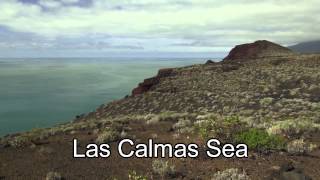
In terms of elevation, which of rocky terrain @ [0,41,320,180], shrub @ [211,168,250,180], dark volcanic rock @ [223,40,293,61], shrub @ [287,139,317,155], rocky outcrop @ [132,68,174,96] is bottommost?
rocky outcrop @ [132,68,174,96]

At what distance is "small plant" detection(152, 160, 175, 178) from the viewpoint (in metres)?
13.3

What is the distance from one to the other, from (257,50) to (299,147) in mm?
55861

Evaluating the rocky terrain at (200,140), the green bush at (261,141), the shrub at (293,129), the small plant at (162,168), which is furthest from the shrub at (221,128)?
the small plant at (162,168)

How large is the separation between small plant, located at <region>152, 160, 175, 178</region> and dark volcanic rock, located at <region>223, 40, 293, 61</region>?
5576 centimetres

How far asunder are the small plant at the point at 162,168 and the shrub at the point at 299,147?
4.62 m

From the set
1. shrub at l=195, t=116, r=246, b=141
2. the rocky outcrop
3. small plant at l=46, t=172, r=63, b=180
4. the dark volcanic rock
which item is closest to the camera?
small plant at l=46, t=172, r=63, b=180

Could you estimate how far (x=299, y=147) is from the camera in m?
16.0

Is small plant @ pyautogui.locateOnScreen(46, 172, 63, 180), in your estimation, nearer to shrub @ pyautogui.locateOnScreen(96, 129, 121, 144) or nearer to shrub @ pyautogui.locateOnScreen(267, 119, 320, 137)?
shrub @ pyautogui.locateOnScreen(96, 129, 121, 144)

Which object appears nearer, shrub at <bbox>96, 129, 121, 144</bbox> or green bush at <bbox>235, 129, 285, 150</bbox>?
green bush at <bbox>235, 129, 285, 150</bbox>

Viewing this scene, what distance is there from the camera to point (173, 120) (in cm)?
2555

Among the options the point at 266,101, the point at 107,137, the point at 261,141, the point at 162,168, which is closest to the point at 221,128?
the point at 261,141

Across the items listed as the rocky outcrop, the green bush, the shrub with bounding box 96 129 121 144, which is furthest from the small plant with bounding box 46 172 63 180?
the rocky outcrop

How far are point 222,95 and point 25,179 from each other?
30228 millimetres

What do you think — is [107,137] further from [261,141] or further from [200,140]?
[261,141]
